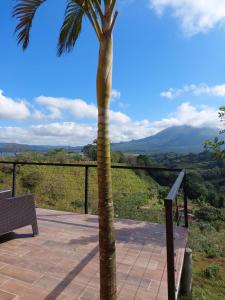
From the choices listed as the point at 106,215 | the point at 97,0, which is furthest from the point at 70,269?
the point at 97,0

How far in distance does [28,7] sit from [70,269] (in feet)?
8.16

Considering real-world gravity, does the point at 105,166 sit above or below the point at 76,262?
above

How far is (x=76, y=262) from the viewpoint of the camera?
109 inches

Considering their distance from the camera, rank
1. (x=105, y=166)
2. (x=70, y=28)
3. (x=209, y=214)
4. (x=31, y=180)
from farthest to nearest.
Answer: (x=31, y=180), (x=209, y=214), (x=70, y=28), (x=105, y=166)

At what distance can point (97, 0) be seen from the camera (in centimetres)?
173

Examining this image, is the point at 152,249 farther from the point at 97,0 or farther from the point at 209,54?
the point at 209,54

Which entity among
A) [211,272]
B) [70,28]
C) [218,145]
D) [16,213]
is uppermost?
[70,28]

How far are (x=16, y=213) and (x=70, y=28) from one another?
2.31 meters

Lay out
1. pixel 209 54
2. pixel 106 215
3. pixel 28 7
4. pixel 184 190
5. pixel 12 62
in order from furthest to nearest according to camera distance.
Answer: pixel 209 54, pixel 12 62, pixel 184 190, pixel 28 7, pixel 106 215

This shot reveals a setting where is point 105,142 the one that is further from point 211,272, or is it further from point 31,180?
point 31,180

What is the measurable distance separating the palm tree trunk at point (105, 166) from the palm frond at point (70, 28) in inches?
29.9

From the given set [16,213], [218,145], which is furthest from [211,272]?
[16,213]

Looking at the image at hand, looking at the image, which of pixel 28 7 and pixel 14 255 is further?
pixel 14 255

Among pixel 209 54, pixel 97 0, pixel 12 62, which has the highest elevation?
pixel 209 54
